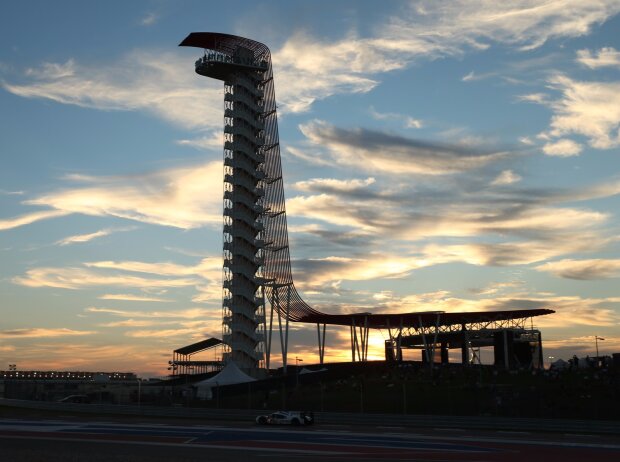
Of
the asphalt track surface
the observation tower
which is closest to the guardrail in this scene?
the asphalt track surface

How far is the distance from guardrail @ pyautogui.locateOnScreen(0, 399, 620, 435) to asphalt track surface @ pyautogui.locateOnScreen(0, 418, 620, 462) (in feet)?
2.87

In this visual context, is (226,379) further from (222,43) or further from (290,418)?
(222,43)

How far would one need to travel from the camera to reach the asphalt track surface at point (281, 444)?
33.0m

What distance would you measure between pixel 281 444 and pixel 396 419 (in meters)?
14.1

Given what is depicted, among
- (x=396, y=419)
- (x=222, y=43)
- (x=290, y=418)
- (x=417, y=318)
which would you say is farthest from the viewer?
(x=222, y=43)

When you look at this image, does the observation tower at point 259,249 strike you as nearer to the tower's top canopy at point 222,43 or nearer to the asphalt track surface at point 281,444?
the tower's top canopy at point 222,43

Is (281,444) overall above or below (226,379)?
below

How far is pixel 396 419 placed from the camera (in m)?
51.0

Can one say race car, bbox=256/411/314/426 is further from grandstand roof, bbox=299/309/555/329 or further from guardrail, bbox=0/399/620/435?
grandstand roof, bbox=299/309/555/329

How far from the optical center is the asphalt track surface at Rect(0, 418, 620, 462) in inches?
1298

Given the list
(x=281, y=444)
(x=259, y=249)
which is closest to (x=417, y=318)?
(x=259, y=249)

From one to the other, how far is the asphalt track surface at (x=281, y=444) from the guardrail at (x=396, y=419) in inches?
34.4

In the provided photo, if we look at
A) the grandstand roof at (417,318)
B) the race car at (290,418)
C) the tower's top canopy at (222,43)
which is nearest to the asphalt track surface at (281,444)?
the race car at (290,418)

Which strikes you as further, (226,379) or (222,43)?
(222,43)
